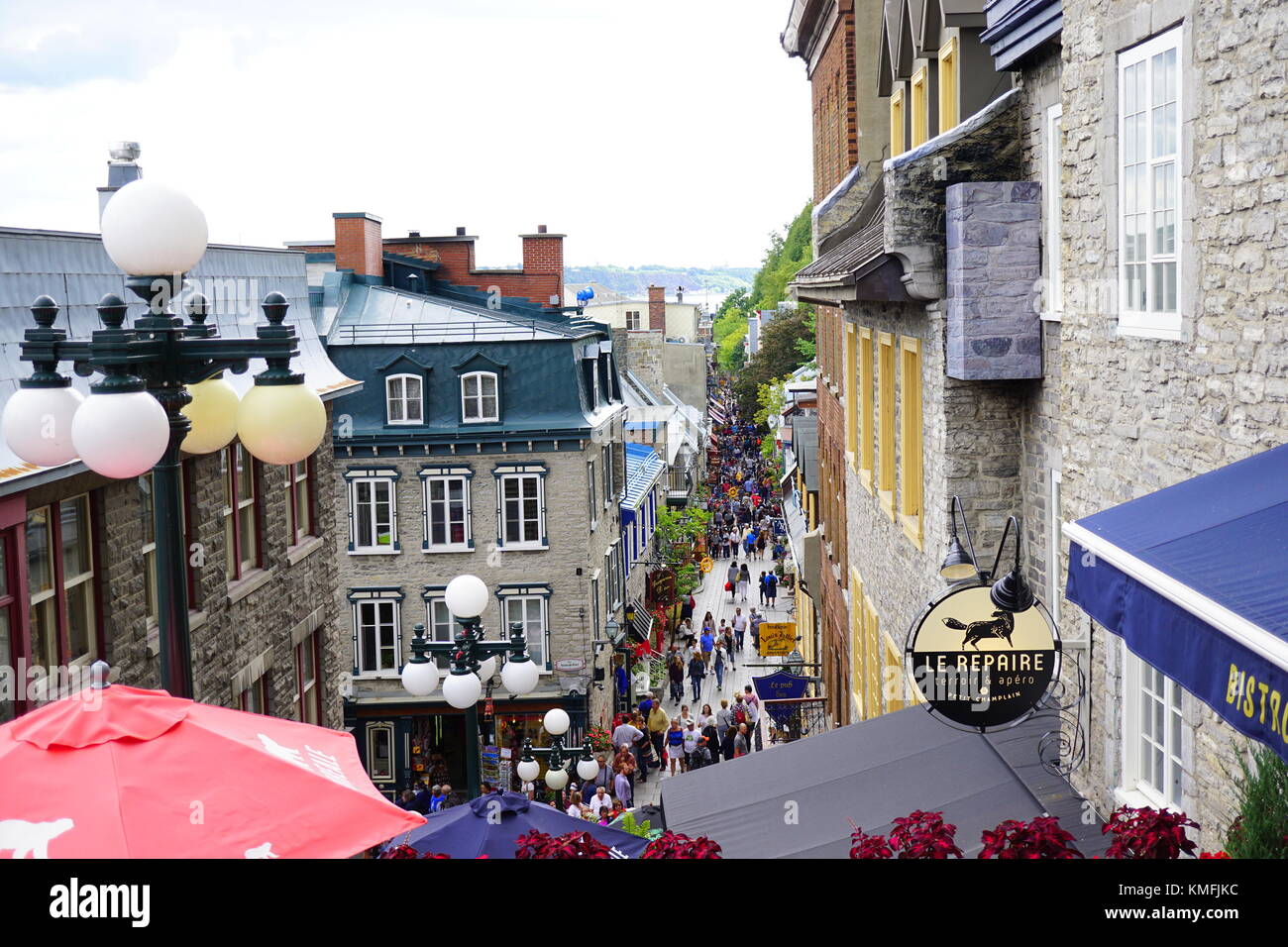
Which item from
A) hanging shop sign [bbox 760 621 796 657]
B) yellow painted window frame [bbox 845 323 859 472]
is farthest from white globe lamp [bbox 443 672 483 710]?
hanging shop sign [bbox 760 621 796 657]

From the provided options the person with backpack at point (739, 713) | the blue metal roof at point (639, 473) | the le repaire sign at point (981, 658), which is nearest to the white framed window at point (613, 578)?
the blue metal roof at point (639, 473)

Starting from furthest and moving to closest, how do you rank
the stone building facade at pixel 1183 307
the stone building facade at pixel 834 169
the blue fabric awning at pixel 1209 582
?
the stone building facade at pixel 834 169
the stone building facade at pixel 1183 307
the blue fabric awning at pixel 1209 582

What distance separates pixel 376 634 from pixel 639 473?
17.6 metres

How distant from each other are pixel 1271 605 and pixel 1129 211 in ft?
10.2

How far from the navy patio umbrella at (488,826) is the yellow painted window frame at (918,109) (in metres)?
7.43

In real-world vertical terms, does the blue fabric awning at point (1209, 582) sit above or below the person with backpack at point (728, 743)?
above

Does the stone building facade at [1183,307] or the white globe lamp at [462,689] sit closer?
the stone building facade at [1183,307]

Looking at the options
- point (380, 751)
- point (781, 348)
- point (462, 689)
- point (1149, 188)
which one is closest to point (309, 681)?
point (462, 689)

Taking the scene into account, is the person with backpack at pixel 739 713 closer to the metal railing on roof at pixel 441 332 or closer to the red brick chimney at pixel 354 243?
the metal railing on roof at pixel 441 332

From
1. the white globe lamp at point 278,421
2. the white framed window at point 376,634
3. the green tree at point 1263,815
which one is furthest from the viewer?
the white framed window at point 376,634

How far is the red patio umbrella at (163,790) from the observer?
552 cm

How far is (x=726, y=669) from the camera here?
3631cm

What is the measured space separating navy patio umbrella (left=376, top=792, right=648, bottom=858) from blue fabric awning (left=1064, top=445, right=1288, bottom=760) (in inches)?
182

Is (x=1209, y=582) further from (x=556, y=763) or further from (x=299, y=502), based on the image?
(x=556, y=763)
